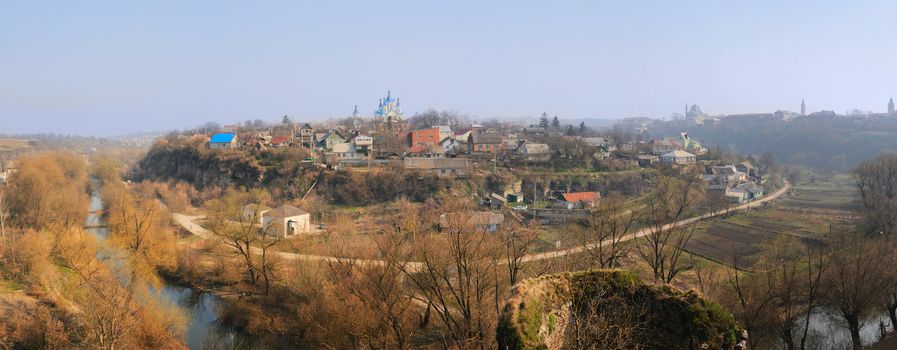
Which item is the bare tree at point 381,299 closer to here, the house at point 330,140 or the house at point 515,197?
the house at point 515,197

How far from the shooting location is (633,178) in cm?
4047

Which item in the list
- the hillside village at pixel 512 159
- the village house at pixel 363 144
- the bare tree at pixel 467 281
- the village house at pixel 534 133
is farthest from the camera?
the village house at pixel 534 133

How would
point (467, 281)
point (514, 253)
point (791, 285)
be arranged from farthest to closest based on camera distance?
point (514, 253) → point (791, 285) → point (467, 281)

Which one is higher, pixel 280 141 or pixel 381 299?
pixel 280 141

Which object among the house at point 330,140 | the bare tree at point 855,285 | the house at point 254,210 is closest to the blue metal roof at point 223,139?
the house at point 330,140

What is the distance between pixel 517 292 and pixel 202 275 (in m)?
17.2

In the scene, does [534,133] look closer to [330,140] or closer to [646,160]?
[646,160]

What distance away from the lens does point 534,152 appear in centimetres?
4544

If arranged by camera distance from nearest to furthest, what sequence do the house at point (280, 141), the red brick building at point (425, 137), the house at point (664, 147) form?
the house at point (280, 141)
the red brick building at point (425, 137)
the house at point (664, 147)

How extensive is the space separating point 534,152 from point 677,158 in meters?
13.8

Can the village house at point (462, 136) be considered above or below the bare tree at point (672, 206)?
above

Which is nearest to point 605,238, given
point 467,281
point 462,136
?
point 467,281

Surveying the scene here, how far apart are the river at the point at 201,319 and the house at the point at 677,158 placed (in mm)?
40730

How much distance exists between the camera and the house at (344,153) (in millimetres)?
42688
